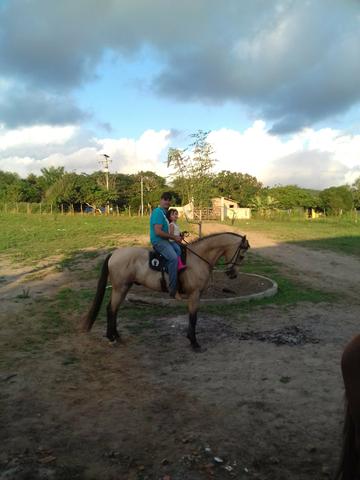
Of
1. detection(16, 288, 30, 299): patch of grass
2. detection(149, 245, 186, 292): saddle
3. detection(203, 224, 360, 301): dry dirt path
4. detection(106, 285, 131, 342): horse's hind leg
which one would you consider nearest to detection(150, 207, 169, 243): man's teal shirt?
detection(149, 245, 186, 292): saddle

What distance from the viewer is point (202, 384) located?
15.7ft

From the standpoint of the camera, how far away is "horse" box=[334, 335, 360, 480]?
236 cm

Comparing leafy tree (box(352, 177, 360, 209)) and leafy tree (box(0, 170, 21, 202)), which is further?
leafy tree (box(352, 177, 360, 209))

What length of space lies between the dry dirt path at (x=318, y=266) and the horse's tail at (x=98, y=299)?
20.4 feet

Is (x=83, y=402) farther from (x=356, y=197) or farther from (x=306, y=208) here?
(x=356, y=197)

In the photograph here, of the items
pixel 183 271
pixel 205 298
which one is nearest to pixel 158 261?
pixel 183 271

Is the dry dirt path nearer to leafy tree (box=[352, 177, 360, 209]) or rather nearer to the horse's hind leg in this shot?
the horse's hind leg

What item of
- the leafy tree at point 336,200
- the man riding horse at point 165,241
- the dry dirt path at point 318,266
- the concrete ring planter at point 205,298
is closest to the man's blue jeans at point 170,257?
the man riding horse at point 165,241

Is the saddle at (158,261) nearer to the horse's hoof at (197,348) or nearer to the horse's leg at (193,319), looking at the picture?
the horse's leg at (193,319)

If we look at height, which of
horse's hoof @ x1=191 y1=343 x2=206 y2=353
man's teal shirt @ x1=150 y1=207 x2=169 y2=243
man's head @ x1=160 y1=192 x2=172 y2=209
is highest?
man's head @ x1=160 y1=192 x2=172 y2=209

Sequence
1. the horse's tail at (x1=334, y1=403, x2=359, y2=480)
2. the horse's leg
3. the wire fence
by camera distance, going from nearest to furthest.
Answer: the horse's tail at (x1=334, y1=403, x2=359, y2=480) < the horse's leg < the wire fence

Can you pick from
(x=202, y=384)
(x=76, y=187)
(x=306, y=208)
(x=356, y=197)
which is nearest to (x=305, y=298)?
(x=202, y=384)

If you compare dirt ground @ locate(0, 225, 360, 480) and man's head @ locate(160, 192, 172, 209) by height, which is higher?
man's head @ locate(160, 192, 172, 209)

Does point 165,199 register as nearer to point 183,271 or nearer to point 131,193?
point 183,271
